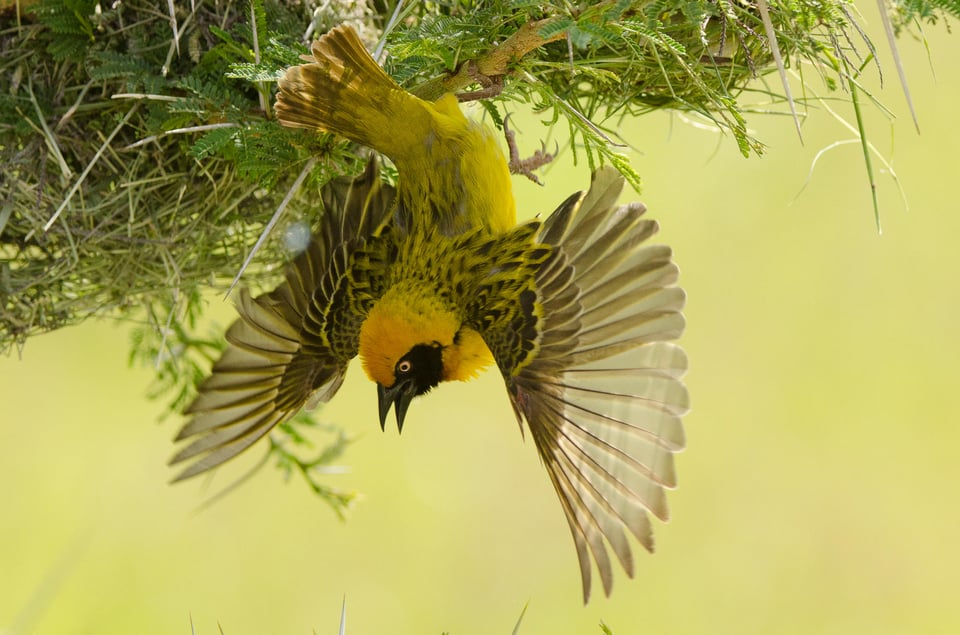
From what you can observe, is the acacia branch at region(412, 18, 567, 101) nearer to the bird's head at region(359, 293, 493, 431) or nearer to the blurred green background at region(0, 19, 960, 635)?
the bird's head at region(359, 293, 493, 431)

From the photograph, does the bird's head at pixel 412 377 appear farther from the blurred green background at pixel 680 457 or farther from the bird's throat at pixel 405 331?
the blurred green background at pixel 680 457

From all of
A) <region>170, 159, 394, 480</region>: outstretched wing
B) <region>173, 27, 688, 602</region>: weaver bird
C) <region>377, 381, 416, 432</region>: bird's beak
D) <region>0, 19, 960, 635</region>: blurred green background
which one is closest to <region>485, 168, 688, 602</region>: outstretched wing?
<region>173, 27, 688, 602</region>: weaver bird

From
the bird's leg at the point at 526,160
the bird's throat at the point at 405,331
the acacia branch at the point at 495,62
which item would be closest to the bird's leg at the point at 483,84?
the acacia branch at the point at 495,62

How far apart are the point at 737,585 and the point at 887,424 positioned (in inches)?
39.5

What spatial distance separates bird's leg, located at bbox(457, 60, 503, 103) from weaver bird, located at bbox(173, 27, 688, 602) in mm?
45

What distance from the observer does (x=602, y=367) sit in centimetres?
186

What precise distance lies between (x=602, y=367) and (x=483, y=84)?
56cm

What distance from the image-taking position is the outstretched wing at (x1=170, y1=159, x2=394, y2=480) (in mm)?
1939

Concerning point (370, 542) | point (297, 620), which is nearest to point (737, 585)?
point (370, 542)

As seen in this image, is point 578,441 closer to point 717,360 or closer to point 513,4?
point 513,4

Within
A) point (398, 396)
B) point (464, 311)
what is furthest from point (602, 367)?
point (398, 396)

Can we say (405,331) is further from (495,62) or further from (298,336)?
(495,62)

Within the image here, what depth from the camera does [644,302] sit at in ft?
5.88

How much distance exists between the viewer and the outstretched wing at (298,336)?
1.94 m
